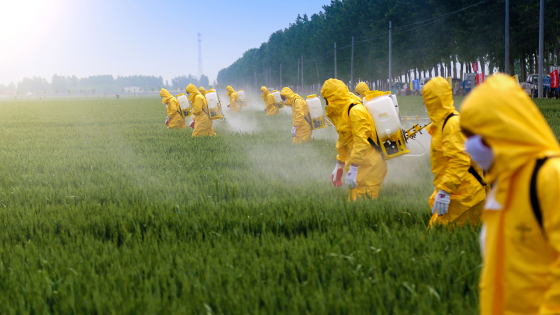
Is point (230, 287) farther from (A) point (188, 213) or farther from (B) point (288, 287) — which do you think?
(A) point (188, 213)

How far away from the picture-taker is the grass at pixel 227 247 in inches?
130

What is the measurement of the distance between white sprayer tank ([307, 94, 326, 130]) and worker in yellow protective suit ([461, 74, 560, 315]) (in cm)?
1100

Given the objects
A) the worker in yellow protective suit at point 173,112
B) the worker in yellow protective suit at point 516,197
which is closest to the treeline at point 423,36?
the worker in yellow protective suit at point 173,112

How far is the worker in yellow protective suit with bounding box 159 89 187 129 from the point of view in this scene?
813 inches

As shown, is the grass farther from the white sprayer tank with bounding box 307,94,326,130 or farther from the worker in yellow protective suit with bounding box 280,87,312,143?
the worker in yellow protective suit with bounding box 280,87,312,143

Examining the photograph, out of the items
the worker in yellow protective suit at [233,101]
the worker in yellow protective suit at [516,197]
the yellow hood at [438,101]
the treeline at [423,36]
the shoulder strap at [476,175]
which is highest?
the treeline at [423,36]

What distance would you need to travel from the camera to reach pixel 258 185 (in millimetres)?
8156

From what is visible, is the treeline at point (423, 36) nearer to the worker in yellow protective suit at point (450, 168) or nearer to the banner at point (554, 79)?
the banner at point (554, 79)

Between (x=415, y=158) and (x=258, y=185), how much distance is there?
4.07m

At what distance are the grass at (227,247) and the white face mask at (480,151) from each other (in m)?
1.37

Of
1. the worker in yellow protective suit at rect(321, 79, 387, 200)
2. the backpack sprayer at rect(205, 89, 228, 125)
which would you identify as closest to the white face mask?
the worker in yellow protective suit at rect(321, 79, 387, 200)

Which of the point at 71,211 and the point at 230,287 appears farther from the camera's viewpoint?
the point at 71,211

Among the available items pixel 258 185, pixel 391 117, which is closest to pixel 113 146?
pixel 258 185

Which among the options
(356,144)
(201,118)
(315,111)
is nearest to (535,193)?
(356,144)
